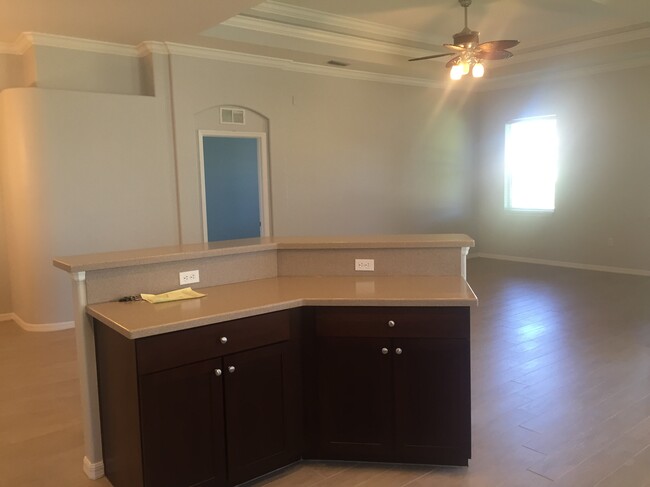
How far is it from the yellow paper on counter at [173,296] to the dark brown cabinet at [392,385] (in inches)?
25.6

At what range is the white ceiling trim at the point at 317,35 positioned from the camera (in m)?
5.98

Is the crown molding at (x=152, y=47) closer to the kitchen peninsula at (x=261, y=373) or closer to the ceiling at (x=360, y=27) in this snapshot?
the ceiling at (x=360, y=27)

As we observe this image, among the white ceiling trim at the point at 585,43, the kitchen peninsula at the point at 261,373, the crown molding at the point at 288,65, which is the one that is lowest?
the kitchen peninsula at the point at 261,373

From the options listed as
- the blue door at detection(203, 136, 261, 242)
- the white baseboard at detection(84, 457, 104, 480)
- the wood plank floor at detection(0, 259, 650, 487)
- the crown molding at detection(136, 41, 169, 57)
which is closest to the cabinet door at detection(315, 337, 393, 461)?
the wood plank floor at detection(0, 259, 650, 487)

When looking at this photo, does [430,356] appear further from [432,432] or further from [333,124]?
[333,124]

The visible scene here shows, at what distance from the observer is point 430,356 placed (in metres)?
2.71

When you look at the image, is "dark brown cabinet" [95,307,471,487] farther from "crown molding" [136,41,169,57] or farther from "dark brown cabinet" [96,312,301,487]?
"crown molding" [136,41,169,57]

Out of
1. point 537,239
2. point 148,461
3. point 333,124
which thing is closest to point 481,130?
point 537,239

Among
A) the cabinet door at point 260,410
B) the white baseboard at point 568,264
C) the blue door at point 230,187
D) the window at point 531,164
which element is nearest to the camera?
the cabinet door at point 260,410

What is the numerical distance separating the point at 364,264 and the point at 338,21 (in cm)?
413

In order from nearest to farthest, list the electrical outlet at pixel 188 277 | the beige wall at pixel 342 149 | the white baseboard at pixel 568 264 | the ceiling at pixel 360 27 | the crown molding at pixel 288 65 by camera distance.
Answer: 1. the electrical outlet at pixel 188 277
2. the ceiling at pixel 360 27
3. the crown molding at pixel 288 65
4. the beige wall at pixel 342 149
5. the white baseboard at pixel 568 264

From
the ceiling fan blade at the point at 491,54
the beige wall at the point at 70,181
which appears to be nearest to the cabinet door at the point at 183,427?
the beige wall at the point at 70,181

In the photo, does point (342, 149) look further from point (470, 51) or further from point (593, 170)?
point (593, 170)

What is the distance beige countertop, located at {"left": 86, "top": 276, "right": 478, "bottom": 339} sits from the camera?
2357 mm
